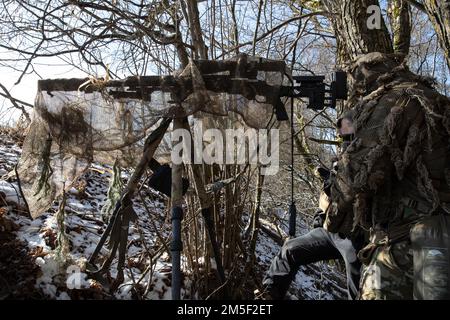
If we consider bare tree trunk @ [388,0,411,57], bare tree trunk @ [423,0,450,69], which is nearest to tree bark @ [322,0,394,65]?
bare tree trunk @ [423,0,450,69]

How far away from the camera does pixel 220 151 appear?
2.80 m

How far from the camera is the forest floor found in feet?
9.39

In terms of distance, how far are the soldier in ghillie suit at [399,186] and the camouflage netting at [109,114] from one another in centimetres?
53

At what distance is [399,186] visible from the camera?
6.52 ft

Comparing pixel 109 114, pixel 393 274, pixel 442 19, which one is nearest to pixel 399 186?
pixel 393 274

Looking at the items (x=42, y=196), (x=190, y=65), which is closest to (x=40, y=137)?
(x=42, y=196)

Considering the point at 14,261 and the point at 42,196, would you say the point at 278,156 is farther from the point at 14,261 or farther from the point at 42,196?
the point at 14,261

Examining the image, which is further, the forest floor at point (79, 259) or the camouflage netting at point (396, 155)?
the forest floor at point (79, 259)

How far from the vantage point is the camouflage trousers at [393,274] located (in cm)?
184

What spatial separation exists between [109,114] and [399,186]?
1.56 metres

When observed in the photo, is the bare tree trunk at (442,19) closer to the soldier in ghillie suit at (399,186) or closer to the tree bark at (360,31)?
the soldier in ghillie suit at (399,186)

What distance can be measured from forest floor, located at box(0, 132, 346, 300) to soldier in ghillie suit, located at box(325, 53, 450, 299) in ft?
4.98

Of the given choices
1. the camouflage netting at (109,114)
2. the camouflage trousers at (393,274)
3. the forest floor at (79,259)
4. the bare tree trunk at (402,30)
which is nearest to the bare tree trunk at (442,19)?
the camouflage netting at (109,114)
